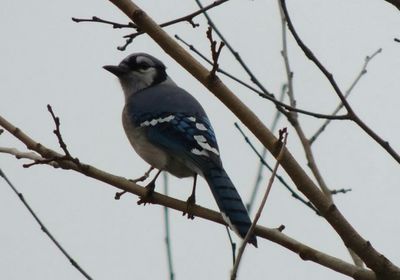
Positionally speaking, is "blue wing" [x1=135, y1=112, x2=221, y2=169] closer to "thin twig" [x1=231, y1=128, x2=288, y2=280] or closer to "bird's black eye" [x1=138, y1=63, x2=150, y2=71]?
"bird's black eye" [x1=138, y1=63, x2=150, y2=71]

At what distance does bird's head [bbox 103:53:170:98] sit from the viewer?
23.8 feet

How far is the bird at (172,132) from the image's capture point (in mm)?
4941

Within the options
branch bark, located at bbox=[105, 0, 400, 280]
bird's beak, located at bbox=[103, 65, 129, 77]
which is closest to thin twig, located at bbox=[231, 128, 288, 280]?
branch bark, located at bbox=[105, 0, 400, 280]

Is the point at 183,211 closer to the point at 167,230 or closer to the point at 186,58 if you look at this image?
the point at 167,230

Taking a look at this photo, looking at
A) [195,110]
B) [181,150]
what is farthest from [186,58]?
[195,110]

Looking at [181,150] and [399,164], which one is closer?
[399,164]

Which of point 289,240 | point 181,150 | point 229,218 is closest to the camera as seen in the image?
point 289,240

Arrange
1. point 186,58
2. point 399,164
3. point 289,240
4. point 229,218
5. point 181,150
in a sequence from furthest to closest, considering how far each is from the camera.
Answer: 1. point 181,150
2. point 229,218
3. point 289,240
4. point 186,58
5. point 399,164

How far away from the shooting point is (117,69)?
23.6ft

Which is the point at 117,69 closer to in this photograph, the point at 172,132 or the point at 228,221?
the point at 172,132

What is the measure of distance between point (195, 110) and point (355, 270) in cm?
280

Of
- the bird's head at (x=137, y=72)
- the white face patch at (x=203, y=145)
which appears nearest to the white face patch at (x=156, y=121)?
the white face patch at (x=203, y=145)

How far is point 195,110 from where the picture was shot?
244 inches

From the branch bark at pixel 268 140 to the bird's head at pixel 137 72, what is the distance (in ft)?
11.6
